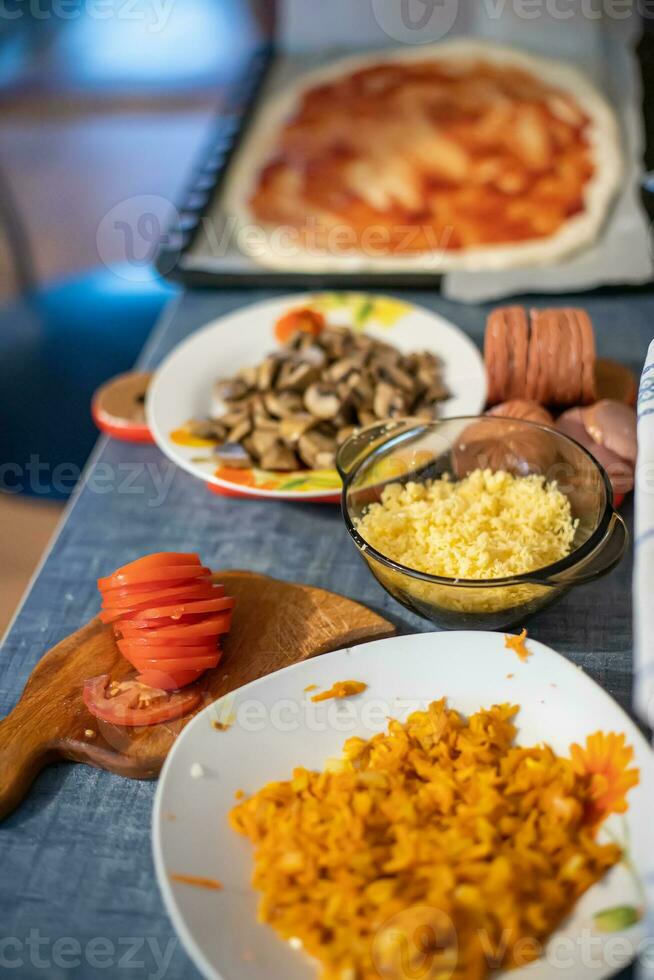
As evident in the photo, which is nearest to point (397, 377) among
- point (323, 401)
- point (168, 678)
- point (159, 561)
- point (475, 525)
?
point (323, 401)

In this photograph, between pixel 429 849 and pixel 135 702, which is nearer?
pixel 429 849

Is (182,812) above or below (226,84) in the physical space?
above

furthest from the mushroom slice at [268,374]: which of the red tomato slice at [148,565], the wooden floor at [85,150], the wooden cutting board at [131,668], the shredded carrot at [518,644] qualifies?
the wooden floor at [85,150]

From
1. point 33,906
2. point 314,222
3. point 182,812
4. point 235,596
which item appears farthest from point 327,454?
point 314,222

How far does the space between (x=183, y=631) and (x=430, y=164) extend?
184 centimetres

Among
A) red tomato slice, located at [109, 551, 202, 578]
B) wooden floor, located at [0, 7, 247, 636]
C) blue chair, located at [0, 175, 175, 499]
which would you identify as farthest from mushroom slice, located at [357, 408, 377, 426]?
wooden floor, located at [0, 7, 247, 636]

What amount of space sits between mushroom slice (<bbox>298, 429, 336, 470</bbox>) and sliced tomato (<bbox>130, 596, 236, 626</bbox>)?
388 millimetres

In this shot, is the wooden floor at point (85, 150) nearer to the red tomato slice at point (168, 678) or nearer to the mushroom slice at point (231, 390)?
the mushroom slice at point (231, 390)

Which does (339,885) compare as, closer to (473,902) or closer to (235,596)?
(473,902)

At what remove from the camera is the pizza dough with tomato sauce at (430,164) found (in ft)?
7.72

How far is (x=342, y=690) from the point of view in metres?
1.23

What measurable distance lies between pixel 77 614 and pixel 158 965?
59 centimetres

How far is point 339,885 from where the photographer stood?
100 centimetres

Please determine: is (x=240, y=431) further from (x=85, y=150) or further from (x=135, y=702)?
(x=85, y=150)
